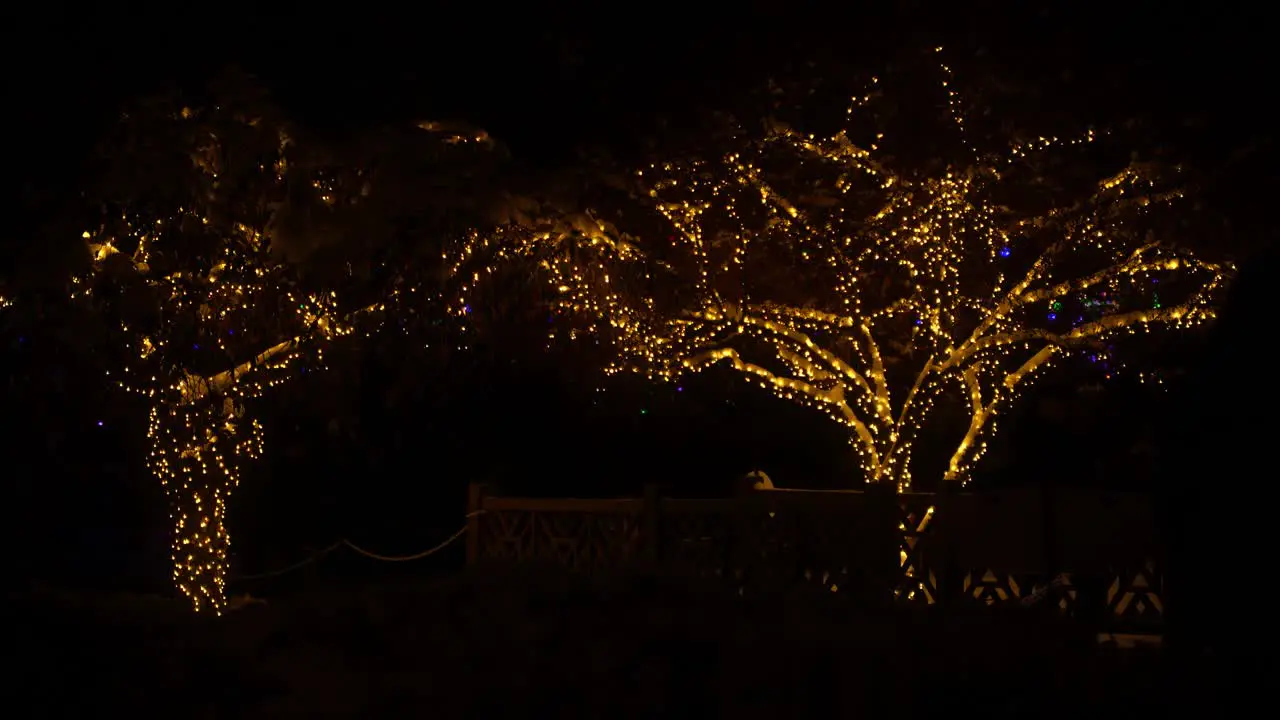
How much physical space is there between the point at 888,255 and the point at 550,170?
3.52 metres

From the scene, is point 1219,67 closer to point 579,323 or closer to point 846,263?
point 846,263

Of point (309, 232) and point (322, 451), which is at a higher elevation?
point (309, 232)

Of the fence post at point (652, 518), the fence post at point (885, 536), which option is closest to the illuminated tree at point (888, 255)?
the fence post at point (652, 518)

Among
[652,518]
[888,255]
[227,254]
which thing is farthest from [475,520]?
[888,255]

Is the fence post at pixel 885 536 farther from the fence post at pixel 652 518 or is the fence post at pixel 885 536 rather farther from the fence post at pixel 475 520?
the fence post at pixel 475 520

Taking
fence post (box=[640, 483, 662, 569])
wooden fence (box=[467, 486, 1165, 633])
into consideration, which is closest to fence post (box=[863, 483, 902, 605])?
wooden fence (box=[467, 486, 1165, 633])

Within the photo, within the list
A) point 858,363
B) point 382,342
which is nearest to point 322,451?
point 382,342

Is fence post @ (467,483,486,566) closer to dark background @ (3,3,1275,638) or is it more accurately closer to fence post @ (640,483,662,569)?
dark background @ (3,3,1275,638)

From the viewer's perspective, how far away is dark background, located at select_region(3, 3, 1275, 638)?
10.1m

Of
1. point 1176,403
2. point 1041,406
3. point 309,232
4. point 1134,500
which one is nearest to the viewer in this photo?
point 1176,403

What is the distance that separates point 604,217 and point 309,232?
333cm

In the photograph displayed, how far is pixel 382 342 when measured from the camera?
43.0 ft

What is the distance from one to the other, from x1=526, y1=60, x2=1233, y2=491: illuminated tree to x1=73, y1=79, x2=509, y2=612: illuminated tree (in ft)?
6.15

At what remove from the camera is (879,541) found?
34.4 feet
